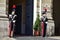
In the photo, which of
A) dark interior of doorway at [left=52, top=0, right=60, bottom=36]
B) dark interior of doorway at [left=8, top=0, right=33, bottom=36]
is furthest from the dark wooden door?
dark interior of doorway at [left=8, top=0, right=33, bottom=36]

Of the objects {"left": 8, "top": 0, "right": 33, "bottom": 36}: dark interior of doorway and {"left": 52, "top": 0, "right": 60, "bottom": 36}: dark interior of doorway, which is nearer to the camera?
{"left": 52, "top": 0, "right": 60, "bottom": 36}: dark interior of doorway

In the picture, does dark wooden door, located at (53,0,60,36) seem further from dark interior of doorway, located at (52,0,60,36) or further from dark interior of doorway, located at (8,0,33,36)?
dark interior of doorway, located at (8,0,33,36)

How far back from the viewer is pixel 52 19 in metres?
17.0

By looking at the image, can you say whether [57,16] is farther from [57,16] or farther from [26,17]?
[26,17]

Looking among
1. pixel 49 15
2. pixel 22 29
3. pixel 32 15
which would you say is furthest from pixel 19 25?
pixel 49 15

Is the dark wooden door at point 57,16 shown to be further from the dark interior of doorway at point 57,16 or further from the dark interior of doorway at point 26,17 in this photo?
the dark interior of doorway at point 26,17

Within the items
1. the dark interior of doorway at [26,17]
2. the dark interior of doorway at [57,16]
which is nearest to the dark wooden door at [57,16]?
the dark interior of doorway at [57,16]

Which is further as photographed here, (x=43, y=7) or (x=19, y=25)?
(x=19, y=25)

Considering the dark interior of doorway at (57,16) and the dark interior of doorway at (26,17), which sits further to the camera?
the dark interior of doorway at (26,17)

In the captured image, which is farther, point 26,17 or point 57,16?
point 26,17

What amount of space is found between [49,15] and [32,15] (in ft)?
5.81

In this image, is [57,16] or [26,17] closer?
[57,16]

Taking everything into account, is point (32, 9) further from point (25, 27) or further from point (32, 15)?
point (25, 27)

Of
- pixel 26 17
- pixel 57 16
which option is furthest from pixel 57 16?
pixel 26 17
